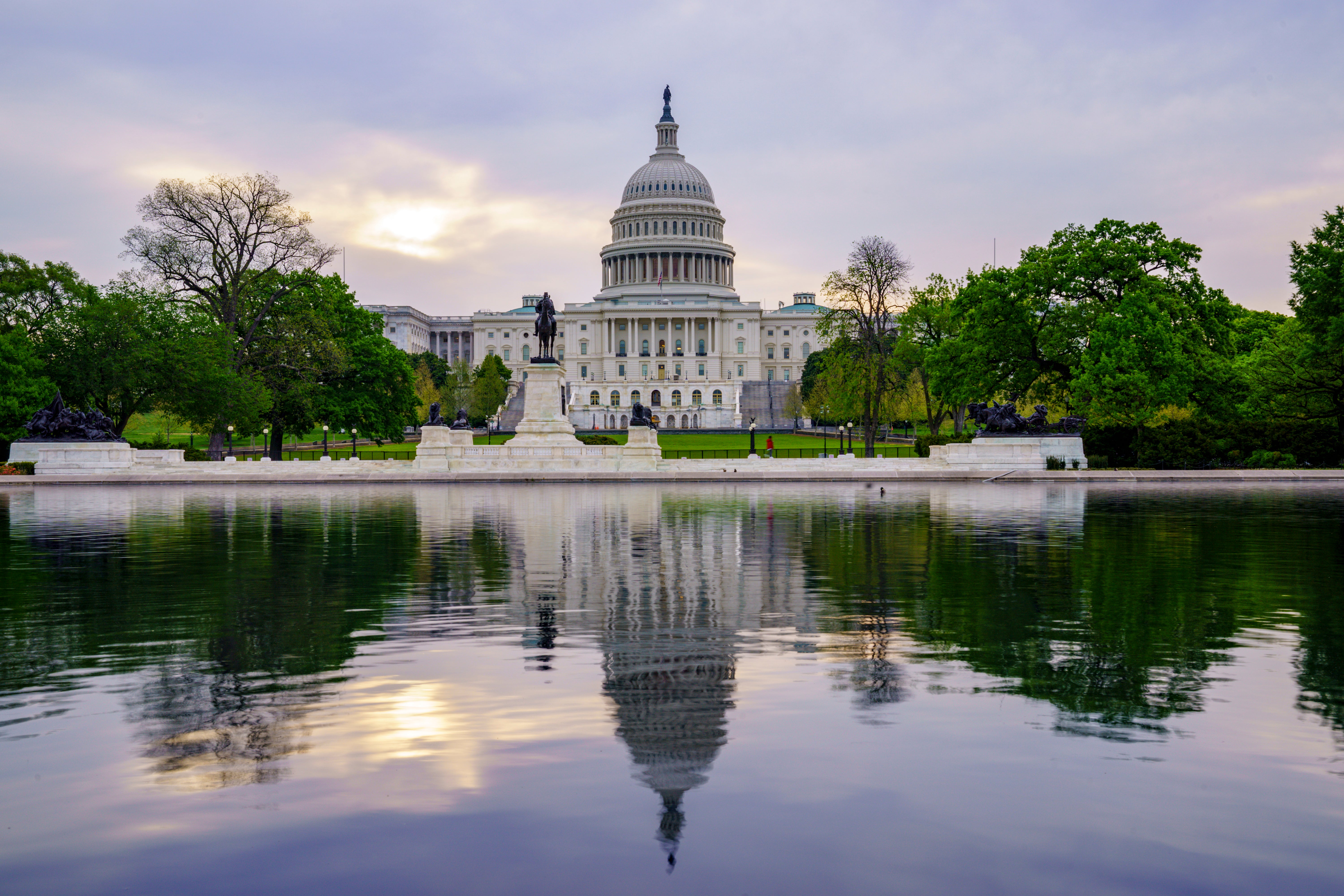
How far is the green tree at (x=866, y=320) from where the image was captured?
60.5 meters

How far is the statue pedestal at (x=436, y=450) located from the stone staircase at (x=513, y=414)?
51.0 m

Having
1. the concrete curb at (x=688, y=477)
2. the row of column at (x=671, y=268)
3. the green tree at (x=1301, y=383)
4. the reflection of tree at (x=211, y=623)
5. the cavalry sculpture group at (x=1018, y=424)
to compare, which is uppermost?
the row of column at (x=671, y=268)

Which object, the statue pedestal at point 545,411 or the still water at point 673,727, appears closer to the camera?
the still water at point 673,727

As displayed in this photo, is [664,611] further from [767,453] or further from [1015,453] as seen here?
[767,453]

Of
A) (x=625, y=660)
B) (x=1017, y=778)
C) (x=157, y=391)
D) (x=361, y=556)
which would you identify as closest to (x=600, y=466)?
(x=157, y=391)

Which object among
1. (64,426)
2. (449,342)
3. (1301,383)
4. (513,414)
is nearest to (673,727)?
(1301,383)

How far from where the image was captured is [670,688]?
→ 816cm

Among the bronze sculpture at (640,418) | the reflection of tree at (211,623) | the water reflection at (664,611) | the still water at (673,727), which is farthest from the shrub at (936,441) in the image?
the still water at (673,727)

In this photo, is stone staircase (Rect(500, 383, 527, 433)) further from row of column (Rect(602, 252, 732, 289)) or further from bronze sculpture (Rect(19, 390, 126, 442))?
bronze sculpture (Rect(19, 390, 126, 442))

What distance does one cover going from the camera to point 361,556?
17266 millimetres

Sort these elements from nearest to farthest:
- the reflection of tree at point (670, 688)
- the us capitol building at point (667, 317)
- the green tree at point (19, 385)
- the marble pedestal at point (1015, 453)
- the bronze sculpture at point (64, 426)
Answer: the reflection of tree at point (670, 688) → the marble pedestal at point (1015, 453) → the bronze sculpture at point (64, 426) → the green tree at point (19, 385) → the us capitol building at point (667, 317)

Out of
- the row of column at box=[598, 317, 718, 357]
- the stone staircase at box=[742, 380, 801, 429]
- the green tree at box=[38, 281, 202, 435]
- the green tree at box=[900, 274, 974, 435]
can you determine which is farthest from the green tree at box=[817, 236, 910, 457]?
the row of column at box=[598, 317, 718, 357]

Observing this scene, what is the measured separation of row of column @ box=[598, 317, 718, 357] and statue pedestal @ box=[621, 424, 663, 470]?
380 ft

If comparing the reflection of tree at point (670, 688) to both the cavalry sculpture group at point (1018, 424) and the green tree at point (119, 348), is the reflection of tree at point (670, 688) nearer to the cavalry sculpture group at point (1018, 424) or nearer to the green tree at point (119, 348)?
the cavalry sculpture group at point (1018, 424)
